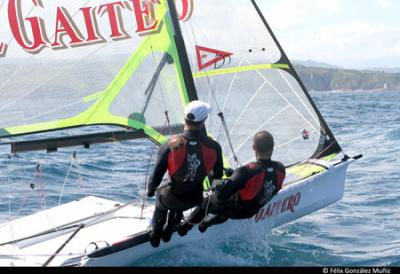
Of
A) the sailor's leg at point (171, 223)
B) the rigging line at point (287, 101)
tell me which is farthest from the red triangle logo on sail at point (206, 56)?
the sailor's leg at point (171, 223)

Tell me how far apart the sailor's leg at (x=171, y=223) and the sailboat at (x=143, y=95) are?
0.59 feet

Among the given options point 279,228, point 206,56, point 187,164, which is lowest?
point 279,228

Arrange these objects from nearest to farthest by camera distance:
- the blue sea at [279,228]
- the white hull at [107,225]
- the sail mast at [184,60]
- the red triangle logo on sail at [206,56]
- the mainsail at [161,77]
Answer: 1. the white hull at [107,225]
2. the blue sea at [279,228]
3. the mainsail at [161,77]
4. the sail mast at [184,60]
5. the red triangle logo on sail at [206,56]

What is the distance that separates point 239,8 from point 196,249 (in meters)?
2.67

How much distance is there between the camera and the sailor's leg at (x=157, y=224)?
5234 millimetres

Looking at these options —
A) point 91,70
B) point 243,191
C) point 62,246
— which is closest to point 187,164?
point 243,191

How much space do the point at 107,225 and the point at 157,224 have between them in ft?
3.45

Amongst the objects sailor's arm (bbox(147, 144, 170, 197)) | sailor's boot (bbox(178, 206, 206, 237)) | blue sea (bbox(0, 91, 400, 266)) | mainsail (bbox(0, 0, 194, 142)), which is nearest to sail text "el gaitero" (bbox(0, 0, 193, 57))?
mainsail (bbox(0, 0, 194, 142))

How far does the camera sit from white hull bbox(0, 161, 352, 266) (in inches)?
210

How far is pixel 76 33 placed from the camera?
6.15 m

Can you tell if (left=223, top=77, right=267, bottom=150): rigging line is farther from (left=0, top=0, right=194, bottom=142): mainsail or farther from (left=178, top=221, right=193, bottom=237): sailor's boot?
(left=178, top=221, right=193, bottom=237): sailor's boot

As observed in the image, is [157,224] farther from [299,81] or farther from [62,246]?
[299,81]

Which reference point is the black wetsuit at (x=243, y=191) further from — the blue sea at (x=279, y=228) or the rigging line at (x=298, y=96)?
the rigging line at (x=298, y=96)

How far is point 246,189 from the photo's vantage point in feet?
17.2
